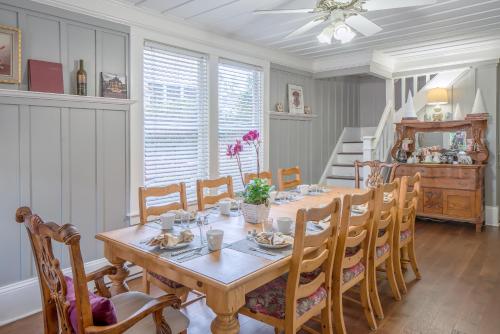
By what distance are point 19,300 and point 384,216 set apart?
2.89 meters

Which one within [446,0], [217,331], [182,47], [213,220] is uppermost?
[446,0]

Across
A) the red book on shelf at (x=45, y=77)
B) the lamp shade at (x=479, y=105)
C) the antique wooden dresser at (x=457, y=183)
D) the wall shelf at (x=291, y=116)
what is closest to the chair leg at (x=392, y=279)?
the wall shelf at (x=291, y=116)

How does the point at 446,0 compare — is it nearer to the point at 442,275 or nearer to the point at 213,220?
the point at 442,275

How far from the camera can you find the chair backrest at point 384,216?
8.32ft

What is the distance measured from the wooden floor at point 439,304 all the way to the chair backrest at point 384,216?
46cm

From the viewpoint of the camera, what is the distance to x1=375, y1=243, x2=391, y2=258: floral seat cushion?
279 centimetres

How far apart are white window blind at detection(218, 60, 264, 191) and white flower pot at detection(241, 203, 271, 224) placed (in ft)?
6.63

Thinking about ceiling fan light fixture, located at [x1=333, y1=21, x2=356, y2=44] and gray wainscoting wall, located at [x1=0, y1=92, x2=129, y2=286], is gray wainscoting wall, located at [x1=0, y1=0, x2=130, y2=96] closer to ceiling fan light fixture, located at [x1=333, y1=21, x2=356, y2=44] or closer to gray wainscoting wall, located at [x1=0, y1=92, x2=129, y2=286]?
gray wainscoting wall, located at [x1=0, y1=92, x2=129, y2=286]

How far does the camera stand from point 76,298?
4.41ft

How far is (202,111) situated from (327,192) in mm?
1697

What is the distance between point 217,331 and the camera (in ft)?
5.24

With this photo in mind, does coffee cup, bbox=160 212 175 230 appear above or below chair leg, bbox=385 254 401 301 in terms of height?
above

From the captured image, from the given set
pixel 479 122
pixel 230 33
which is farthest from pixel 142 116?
pixel 479 122

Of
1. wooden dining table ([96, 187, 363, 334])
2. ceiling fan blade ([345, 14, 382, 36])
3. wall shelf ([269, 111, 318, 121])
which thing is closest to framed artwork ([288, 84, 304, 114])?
wall shelf ([269, 111, 318, 121])
